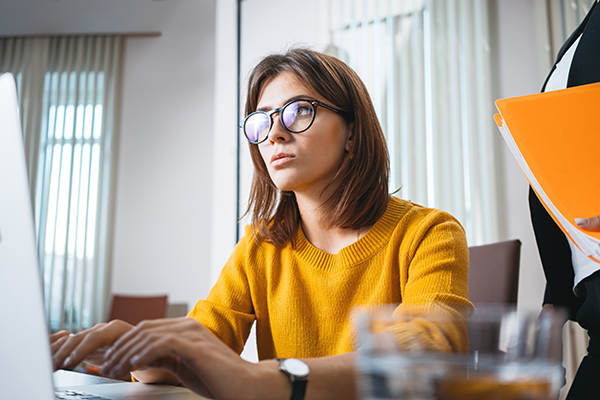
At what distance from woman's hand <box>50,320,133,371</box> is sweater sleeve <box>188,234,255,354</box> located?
466 millimetres

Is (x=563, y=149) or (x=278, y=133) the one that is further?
(x=278, y=133)

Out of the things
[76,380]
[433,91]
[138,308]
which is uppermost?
[433,91]

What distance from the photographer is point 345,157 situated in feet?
3.26

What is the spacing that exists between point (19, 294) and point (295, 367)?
265mm

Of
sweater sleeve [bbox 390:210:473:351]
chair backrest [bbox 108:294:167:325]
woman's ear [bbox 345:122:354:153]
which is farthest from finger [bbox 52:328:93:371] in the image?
chair backrest [bbox 108:294:167:325]

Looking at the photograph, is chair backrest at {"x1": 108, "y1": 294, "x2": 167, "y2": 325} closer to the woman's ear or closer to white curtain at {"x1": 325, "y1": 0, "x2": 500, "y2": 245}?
white curtain at {"x1": 325, "y1": 0, "x2": 500, "y2": 245}

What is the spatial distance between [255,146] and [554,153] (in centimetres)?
67

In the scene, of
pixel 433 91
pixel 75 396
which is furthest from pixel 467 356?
pixel 433 91

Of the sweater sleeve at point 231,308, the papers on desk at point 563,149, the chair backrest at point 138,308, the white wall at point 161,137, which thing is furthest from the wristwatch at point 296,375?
the white wall at point 161,137

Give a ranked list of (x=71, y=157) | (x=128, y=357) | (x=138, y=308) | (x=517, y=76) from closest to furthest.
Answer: (x=128, y=357), (x=517, y=76), (x=138, y=308), (x=71, y=157)

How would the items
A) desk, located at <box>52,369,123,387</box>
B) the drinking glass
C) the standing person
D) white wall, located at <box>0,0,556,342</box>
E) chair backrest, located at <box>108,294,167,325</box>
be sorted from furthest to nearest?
1. white wall, located at <box>0,0,556,342</box>
2. chair backrest, located at <box>108,294,167,325</box>
3. the standing person
4. desk, located at <box>52,369,123,387</box>
5. the drinking glass

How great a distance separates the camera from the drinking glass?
218mm

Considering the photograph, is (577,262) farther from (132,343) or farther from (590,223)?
(132,343)

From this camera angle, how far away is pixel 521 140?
0.58m
